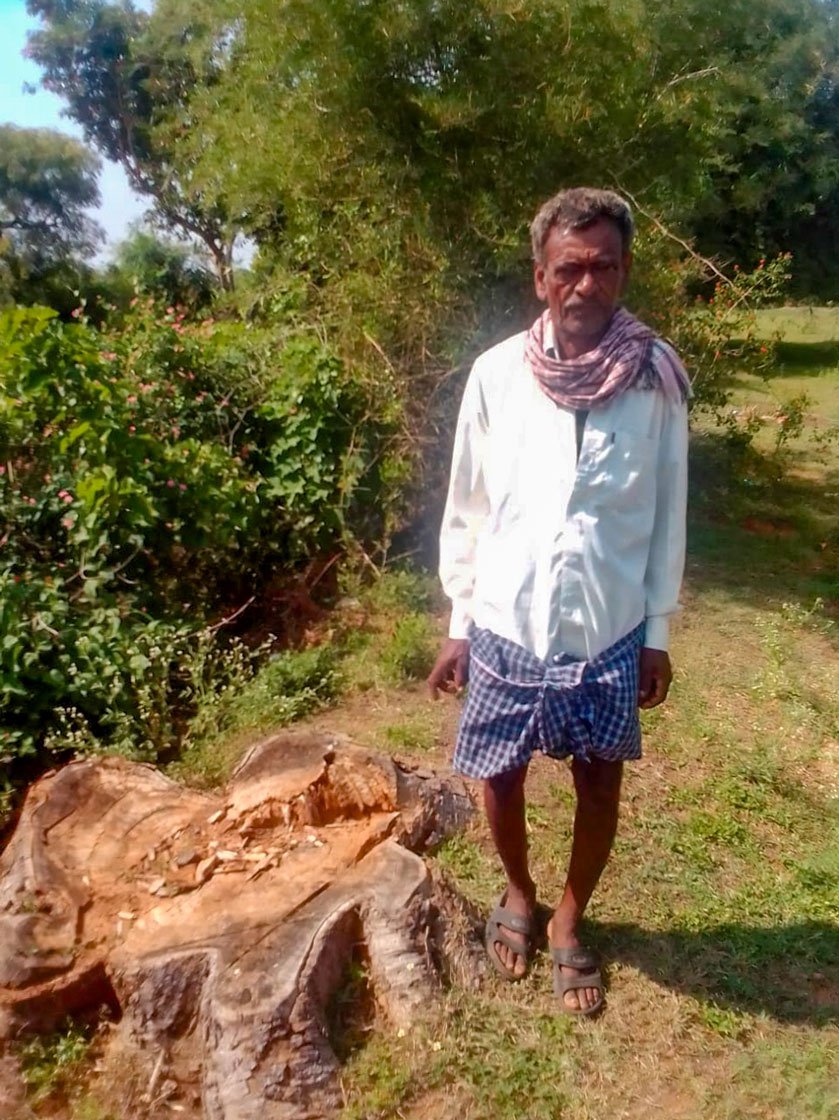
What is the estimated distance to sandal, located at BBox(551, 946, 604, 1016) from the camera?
241 cm

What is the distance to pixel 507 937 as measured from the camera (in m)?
2.53

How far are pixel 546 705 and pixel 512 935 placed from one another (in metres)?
0.81

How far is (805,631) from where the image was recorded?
470 cm

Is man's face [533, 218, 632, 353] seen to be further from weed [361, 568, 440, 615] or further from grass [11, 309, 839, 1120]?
weed [361, 568, 440, 615]

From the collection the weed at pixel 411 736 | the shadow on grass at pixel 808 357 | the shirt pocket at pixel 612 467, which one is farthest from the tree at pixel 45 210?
the shirt pocket at pixel 612 467

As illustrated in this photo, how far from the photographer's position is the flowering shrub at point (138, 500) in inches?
141

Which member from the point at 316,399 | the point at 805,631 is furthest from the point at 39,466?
the point at 805,631

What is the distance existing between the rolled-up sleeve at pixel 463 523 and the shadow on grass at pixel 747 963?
110 cm

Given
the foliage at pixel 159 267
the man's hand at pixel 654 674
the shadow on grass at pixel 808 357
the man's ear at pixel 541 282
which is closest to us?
the man's ear at pixel 541 282

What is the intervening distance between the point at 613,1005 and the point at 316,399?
128 inches

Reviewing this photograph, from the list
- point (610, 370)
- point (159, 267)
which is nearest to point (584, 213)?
point (610, 370)

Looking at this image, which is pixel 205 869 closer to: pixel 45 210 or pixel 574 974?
pixel 574 974

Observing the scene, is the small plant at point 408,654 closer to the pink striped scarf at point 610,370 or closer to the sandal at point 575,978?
the sandal at point 575,978

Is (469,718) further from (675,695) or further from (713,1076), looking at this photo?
(675,695)
